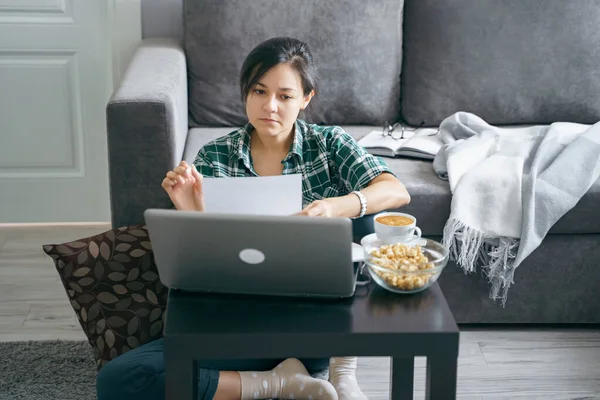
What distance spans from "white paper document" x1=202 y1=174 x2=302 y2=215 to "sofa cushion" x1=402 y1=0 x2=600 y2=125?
1.32m

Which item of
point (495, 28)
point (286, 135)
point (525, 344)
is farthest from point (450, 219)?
point (495, 28)

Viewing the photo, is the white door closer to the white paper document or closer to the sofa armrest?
the sofa armrest

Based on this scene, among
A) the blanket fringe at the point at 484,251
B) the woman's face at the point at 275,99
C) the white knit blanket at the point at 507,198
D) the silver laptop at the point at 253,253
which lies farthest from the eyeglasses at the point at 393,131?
the silver laptop at the point at 253,253

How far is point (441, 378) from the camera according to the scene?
1.28 m

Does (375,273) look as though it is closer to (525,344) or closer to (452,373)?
(452,373)

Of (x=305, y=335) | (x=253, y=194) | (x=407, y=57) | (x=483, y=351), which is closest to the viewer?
(x=305, y=335)

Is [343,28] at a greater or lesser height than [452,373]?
greater

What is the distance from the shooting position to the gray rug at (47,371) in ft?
6.51

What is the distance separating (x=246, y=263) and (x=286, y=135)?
607 millimetres

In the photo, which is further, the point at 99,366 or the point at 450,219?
the point at 450,219

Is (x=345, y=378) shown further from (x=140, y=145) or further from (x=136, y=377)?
(x=140, y=145)

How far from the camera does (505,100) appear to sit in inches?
108

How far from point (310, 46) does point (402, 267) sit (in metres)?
1.46

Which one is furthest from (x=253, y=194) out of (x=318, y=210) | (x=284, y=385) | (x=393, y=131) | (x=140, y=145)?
(x=393, y=131)
